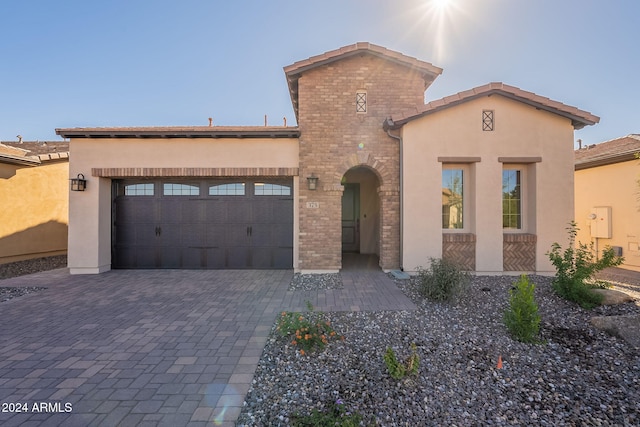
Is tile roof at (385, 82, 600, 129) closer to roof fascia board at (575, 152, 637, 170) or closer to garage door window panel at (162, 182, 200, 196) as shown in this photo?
roof fascia board at (575, 152, 637, 170)

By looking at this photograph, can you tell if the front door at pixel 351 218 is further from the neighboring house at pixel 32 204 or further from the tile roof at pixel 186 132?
the neighboring house at pixel 32 204

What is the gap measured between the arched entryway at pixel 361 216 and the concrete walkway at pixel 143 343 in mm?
3927

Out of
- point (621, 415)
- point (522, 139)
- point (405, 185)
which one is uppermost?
point (522, 139)

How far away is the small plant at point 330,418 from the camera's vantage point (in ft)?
7.52

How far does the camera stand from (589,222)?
404 inches

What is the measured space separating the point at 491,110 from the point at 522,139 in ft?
3.68

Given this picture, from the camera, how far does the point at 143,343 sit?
3857 millimetres

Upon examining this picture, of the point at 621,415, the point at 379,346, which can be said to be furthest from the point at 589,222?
the point at 379,346

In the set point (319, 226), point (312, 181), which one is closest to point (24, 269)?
point (319, 226)

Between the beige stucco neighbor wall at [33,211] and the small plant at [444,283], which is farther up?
the beige stucco neighbor wall at [33,211]

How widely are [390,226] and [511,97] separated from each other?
180 inches

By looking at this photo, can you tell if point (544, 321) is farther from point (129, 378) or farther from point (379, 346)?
point (129, 378)

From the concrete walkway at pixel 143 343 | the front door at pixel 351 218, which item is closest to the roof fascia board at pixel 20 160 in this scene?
the concrete walkway at pixel 143 343

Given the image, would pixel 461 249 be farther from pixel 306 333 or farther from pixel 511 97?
pixel 306 333
